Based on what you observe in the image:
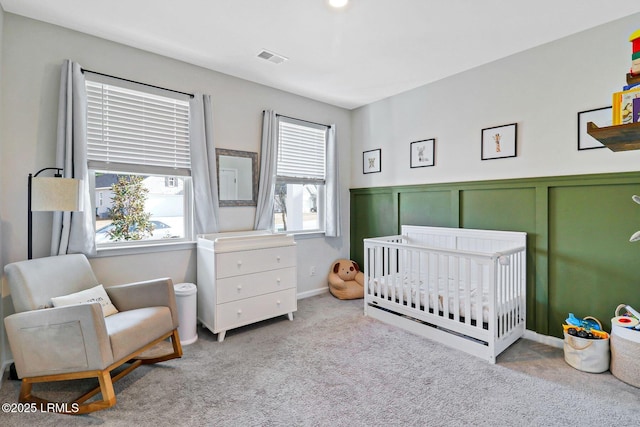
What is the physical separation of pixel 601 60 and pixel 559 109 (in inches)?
15.5

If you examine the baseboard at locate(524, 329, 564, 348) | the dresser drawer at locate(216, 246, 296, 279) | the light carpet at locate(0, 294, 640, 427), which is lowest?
the light carpet at locate(0, 294, 640, 427)

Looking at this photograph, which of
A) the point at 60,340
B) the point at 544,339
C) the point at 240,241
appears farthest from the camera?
the point at 240,241

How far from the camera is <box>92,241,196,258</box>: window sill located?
259cm

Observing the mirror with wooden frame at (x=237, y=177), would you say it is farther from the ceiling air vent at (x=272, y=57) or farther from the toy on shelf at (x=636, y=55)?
the toy on shelf at (x=636, y=55)

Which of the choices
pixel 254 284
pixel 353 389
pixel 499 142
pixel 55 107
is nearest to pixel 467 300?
pixel 353 389

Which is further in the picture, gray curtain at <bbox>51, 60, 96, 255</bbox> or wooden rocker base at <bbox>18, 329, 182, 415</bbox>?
gray curtain at <bbox>51, 60, 96, 255</bbox>

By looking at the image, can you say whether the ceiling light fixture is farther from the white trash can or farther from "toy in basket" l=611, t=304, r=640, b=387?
"toy in basket" l=611, t=304, r=640, b=387

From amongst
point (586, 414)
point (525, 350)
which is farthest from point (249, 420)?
point (525, 350)

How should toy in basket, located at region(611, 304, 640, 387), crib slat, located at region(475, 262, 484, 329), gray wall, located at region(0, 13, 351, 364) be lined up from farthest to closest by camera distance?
crib slat, located at region(475, 262, 484, 329), gray wall, located at region(0, 13, 351, 364), toy in basket, located at region(611, 304, 640, 387)

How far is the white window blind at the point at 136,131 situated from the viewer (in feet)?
8.32

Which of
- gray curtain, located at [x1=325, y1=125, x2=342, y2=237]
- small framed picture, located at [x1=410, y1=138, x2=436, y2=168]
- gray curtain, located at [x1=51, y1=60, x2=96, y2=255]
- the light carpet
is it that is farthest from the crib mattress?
gray curtain, located at [x1=51, y1=60, x2=96, y2=255]

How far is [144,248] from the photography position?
2.77 m

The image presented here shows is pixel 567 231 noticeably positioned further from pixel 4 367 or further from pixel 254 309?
pixel 4 367

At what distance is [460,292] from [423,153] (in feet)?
5.29
